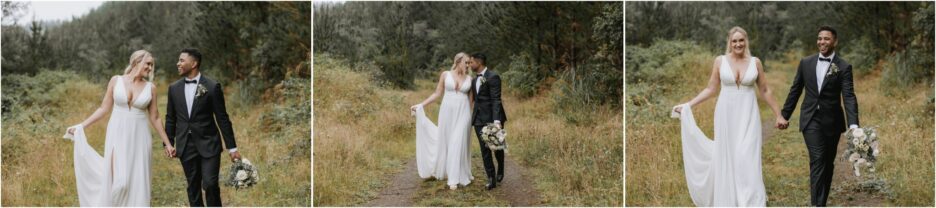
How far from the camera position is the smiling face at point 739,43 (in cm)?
615

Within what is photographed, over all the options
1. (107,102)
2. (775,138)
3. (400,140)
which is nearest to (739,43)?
(775,138)

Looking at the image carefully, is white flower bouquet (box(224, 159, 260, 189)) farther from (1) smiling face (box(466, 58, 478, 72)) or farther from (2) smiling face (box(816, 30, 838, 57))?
(2) smiling face (box(816, 30, 838, 57))

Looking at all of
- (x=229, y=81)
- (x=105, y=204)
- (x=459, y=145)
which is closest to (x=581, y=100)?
(x=459, y=145)

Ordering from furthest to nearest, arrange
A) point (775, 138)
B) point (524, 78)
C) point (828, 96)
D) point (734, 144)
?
point (775, 138)
point (524, 78)
point (734, 144)
point (828, 96)

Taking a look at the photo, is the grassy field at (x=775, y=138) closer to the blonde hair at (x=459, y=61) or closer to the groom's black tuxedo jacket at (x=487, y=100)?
the groom's black tuxedo jacket at (x=487, y=100)

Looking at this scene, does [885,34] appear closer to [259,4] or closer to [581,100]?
[581,100]

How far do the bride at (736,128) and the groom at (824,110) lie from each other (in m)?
0.25

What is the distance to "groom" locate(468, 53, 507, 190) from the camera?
23.0 ft

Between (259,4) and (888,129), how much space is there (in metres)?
6.66

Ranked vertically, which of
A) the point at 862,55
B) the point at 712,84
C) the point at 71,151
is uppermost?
the point at 862,55

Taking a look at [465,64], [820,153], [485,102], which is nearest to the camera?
[820,153]

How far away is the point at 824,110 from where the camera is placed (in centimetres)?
595

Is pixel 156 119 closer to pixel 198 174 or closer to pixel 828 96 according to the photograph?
pixel 198 174

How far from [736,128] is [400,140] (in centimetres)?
302
